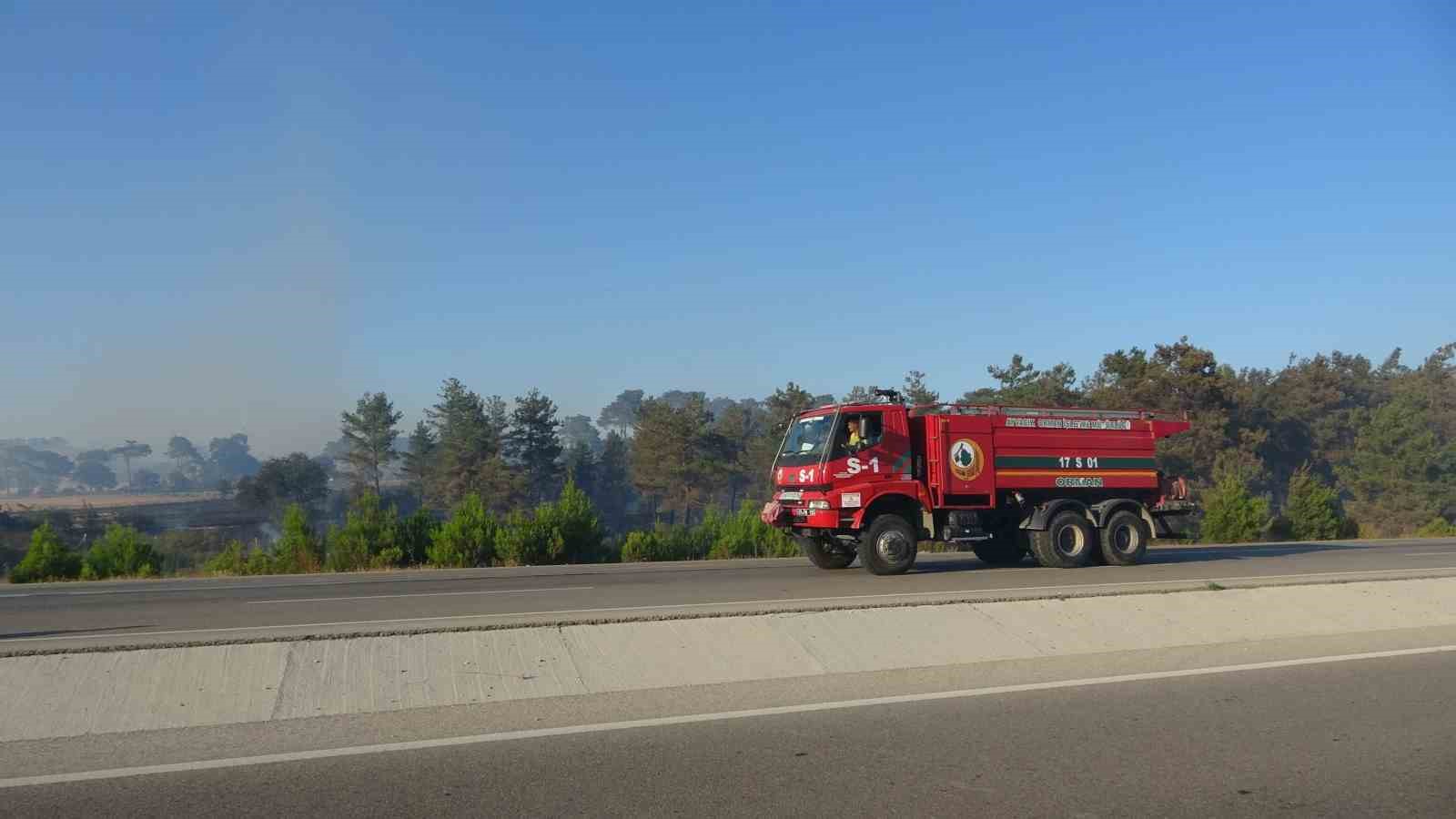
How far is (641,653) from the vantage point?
868 cm

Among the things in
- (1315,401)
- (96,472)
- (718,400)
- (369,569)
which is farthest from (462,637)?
(718,400)

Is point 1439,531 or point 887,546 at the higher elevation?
point 887,546

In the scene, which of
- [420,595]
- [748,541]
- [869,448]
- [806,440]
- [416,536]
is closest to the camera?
[420,595]

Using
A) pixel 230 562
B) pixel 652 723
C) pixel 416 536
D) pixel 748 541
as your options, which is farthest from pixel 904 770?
pixel 748 541

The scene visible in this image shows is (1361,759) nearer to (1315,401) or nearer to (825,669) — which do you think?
(825,669)

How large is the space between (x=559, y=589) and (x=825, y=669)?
7.58 meters

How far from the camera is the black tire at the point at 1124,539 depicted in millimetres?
19016

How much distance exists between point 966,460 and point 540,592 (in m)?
7.53

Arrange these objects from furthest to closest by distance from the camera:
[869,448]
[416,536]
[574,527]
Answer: [574,527]
[416,536]
[869,448]

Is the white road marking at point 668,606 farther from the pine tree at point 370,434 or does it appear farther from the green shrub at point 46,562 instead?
the pine tree at point 370,434

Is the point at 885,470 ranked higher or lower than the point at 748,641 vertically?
higher

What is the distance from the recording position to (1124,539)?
63.1 feet

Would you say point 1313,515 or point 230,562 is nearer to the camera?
point 230,562

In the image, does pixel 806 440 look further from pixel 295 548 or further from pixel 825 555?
pixel 295 548
